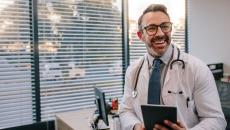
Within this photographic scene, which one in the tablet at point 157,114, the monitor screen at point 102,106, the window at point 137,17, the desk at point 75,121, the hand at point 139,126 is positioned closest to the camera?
the tablet at point 157,114

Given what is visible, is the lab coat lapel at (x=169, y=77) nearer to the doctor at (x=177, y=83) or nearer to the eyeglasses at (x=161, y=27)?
the doctor at (x=177, y=83)

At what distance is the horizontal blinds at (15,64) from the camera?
275 cm

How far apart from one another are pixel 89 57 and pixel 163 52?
1.88 metres

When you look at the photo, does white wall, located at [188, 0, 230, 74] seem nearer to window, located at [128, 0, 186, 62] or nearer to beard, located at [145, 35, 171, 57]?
window, located at [128, 0, 186, 62]

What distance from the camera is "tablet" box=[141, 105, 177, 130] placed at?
1324mm

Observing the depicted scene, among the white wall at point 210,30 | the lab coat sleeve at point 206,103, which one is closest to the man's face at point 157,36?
the lab coat sleeve at point 206,103

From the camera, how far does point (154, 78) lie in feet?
5.21

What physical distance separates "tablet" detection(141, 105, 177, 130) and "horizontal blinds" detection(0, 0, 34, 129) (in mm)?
1821

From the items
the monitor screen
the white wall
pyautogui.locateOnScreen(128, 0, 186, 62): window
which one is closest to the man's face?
the monitor screen

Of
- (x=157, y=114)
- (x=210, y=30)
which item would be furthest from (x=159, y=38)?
(x=210, y=30)

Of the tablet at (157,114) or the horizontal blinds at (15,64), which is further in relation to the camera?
the horizontal blinds at (15,64)

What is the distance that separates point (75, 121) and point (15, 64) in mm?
930

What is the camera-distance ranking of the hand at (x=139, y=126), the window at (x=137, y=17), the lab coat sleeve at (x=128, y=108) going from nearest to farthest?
the hand at (x=139, y=126) → the lab coat sleeve at (x=128, y=108) → the window at (x=137, y=17)

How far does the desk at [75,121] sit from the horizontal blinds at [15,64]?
453 mm
